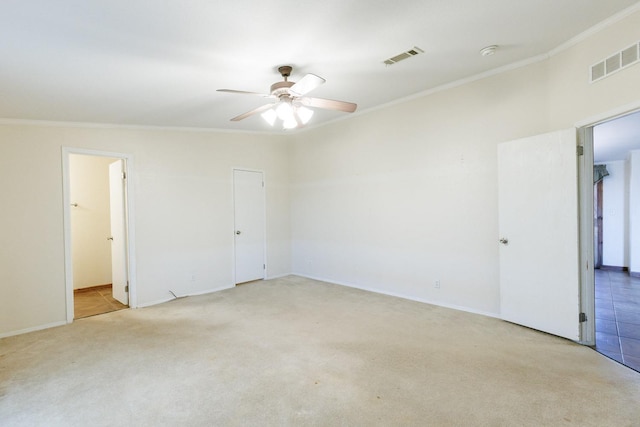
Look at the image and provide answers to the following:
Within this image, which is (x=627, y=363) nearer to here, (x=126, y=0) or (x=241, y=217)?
(x=126, y=0)

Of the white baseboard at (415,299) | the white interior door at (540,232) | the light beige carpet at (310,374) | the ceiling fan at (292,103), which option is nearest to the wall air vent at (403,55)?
the ceiling fan at (292,103)

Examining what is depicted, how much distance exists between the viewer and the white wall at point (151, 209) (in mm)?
3580

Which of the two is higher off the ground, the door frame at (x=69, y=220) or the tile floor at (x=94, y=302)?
the door frame at (x=69, y=220)

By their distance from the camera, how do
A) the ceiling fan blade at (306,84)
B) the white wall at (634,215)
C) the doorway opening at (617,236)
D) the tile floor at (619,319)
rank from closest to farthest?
1. the ceiling fan blade at (306,84)
2. the tile floor at (619,319)
3. the doorway opening at (617,236)
4. the white wall at (634,215)

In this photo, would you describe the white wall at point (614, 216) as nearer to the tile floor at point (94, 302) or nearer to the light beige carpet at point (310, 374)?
the light beige carpet at point (310, 374)

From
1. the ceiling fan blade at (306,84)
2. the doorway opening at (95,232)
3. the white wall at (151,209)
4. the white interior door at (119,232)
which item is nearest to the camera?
the ceiling fan blade at (306,84)

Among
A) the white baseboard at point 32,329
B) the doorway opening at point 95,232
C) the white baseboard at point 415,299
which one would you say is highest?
the doorway opening at point 95,232

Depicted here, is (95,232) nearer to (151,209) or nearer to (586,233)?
(151,209)

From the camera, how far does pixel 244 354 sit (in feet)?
9.43

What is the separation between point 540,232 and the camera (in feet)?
10.3

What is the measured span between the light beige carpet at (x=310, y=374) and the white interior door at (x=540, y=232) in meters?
0.25

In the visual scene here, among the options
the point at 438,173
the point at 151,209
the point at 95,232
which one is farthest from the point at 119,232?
the point at 438,173

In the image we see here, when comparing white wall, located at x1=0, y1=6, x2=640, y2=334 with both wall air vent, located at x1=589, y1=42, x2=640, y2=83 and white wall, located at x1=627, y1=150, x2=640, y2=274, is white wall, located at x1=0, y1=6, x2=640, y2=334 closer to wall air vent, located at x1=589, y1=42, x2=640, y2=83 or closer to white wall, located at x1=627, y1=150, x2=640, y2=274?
wall air vent, located at x1=589, y1=42, x2=640, y2=83

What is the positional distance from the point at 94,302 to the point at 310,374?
4.12 meters
